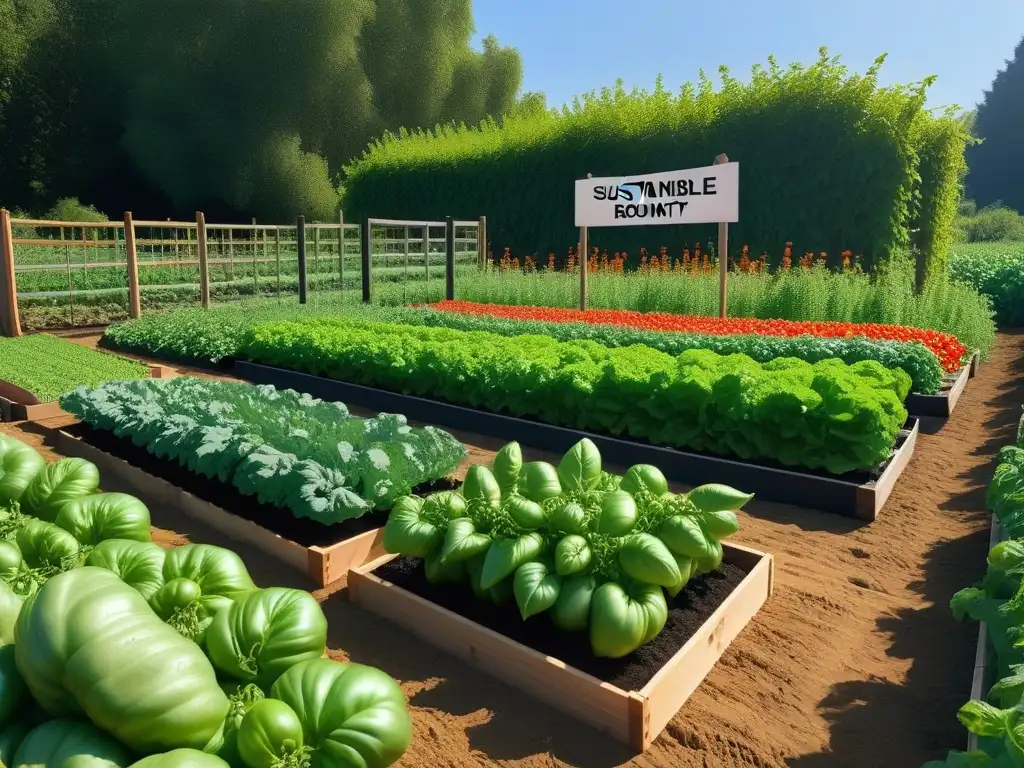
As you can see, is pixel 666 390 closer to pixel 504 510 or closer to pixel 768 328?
pixel 504 510

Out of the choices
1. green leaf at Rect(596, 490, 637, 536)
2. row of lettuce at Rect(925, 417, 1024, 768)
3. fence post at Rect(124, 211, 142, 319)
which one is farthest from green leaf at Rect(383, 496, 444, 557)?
fence post at Rect(124, 211, 142, 319)

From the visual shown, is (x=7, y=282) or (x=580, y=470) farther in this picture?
(x=7, y=282)

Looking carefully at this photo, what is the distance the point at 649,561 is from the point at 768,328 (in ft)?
20.8

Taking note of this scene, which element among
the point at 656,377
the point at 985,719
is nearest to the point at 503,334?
the point at 656,377

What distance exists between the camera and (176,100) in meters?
26.8

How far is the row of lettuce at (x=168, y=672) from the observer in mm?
1381

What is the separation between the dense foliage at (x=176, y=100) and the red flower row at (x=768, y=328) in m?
21.1

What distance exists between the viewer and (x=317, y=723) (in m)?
1.62

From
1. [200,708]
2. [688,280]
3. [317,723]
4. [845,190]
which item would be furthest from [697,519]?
[845,190]

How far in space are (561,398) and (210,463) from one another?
2722mm

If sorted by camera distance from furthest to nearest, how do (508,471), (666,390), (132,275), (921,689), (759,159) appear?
(759,159) < (132,275) < (666,390) < (508,471) < (921,689)

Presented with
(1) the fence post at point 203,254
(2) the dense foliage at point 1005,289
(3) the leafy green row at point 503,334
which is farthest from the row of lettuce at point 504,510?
(2) the dense foliage at point 1005,289

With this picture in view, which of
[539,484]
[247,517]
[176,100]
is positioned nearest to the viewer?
[539,484]

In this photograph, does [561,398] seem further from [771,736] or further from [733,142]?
[733,142]
